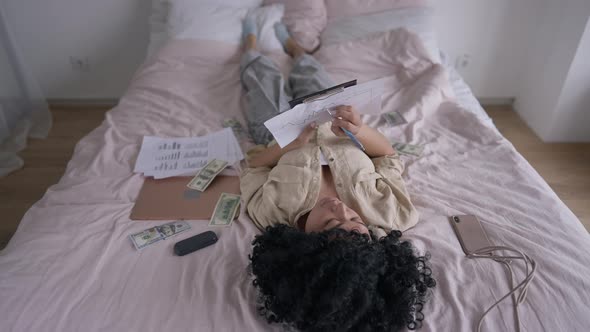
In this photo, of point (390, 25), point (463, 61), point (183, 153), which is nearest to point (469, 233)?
point (183, 153)

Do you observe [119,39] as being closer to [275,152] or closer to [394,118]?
[275,152]

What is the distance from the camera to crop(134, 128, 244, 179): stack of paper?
1.40 metres

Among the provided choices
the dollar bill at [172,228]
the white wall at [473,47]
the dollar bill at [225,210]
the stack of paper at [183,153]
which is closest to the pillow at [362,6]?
the white wall at [473,47]

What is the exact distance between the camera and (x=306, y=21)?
7.02ft

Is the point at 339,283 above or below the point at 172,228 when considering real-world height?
above

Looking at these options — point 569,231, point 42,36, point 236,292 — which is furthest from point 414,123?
point 42,36

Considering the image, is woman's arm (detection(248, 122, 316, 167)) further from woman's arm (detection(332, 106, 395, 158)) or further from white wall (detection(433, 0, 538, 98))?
white wall (detection(433, 0, 538, 98))

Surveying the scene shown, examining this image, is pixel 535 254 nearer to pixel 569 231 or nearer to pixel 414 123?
pixel 569 231

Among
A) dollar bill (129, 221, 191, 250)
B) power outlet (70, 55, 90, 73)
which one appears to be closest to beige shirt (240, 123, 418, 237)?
dollar bill (129, 221, 191, 250)

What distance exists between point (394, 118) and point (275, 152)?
0.60 metres

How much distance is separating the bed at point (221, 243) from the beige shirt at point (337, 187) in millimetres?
59

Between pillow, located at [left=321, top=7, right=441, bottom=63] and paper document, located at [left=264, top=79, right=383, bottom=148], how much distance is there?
0.95 m

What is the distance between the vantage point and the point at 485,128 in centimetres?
151

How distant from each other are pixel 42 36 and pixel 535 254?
9.10ft
